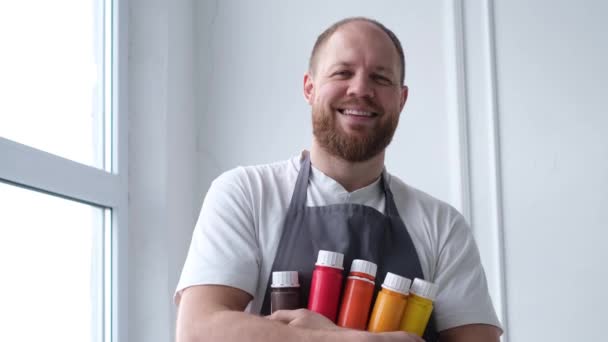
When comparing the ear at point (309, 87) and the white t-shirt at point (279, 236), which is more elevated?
the ear at point (309, 87)

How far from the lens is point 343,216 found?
143cm

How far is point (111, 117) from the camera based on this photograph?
1.91m

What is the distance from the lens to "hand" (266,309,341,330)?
3.91 feet

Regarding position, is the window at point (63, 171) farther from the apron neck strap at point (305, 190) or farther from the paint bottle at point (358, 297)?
the paint bottle at point (358, 297)

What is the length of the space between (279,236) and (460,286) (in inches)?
13.1

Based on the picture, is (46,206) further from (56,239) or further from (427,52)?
(427,52)

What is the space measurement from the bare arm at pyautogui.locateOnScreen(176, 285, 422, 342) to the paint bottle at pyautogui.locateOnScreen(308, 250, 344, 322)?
63 mm

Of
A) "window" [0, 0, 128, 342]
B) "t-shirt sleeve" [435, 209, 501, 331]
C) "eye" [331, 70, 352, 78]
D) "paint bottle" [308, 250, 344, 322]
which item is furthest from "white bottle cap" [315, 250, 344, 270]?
"window" [0, 0, 128, 342]

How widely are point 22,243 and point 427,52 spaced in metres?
1.09

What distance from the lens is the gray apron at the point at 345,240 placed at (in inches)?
53.9

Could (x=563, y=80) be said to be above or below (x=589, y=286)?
above

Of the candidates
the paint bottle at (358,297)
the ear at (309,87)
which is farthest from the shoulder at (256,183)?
the paint bottle at (358,297)

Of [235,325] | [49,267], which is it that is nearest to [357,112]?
[235,325]

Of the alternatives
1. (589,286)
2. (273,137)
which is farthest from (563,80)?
(273,137)
